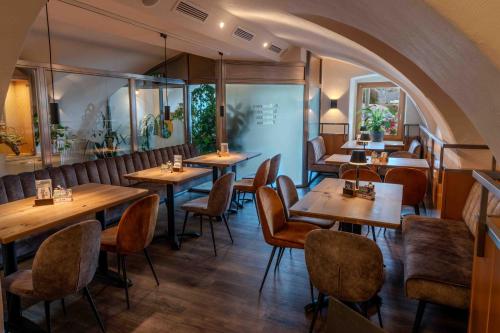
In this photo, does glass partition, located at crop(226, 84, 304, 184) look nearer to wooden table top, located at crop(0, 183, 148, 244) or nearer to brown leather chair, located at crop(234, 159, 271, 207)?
brown leather chair, located at crop(234, 159, 271, 207)

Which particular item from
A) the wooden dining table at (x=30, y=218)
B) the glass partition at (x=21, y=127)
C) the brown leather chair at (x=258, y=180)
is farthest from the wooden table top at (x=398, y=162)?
the glass partition at (x=21, y=127)

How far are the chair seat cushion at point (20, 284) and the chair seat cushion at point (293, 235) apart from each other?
5.96ft

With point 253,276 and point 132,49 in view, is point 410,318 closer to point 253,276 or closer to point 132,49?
point 253,276

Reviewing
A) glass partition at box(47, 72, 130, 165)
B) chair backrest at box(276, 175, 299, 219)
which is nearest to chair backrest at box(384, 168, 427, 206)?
chair backrest at box(276, 175, 299, 219)

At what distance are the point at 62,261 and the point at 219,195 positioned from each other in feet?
6.14

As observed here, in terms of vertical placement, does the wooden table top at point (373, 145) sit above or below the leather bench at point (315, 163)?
above

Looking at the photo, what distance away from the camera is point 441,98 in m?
4.08

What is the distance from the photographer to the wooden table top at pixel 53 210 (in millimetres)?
2387

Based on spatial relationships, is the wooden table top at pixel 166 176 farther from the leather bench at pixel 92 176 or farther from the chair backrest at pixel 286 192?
the chair backrest at pixel 286 192

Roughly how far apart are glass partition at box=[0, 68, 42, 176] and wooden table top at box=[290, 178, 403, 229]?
351cm

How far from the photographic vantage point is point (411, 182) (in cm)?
437

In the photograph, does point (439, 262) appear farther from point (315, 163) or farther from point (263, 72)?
point (263, 72)

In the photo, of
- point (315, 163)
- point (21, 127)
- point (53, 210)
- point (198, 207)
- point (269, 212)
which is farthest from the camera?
point (315, 163)

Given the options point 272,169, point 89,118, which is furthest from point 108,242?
point 89,118
